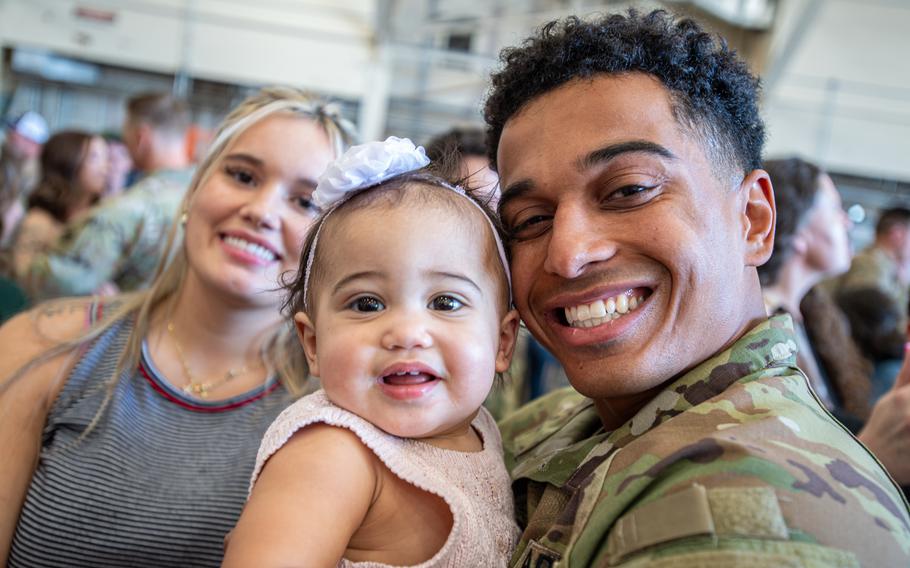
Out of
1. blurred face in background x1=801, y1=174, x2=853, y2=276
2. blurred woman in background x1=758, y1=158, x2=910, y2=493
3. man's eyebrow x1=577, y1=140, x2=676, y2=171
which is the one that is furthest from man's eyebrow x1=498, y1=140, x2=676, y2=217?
blurred face in background x1=801, y1=174, x2=853, y2=276

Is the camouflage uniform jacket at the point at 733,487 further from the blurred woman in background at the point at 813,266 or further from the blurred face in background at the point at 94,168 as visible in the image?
the blurred face in background at the point at 94,168

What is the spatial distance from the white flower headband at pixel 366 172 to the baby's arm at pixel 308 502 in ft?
1.22

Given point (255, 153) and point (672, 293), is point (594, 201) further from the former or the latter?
point (255, 153)

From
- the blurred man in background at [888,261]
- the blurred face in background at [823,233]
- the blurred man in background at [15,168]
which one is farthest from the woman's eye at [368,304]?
the blurred man in background at [15,168]

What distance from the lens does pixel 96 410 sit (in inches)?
73.9

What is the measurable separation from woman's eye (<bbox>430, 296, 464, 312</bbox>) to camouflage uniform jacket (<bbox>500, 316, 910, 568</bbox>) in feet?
1.12

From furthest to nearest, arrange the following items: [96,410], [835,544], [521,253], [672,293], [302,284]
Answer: [96,410] → [302,284] → [521,253] → [672,293] → [835,544]

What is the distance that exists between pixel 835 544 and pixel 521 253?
0.75m

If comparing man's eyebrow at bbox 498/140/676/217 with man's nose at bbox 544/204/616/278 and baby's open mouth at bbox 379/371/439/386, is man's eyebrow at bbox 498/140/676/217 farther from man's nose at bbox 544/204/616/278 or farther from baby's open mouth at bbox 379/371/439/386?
baby's open mouth at bbox 379/371/439/386

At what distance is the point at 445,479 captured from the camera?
52.3 inches

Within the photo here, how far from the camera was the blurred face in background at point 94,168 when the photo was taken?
4.66 m

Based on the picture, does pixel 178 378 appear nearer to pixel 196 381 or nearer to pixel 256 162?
pixel 196 381

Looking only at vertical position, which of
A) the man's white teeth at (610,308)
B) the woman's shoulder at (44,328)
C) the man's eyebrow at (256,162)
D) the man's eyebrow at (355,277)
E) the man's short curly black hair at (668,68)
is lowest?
the woman's shoulder at (44,328)

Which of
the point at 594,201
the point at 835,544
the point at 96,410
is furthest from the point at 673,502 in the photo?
the point at 96,410
